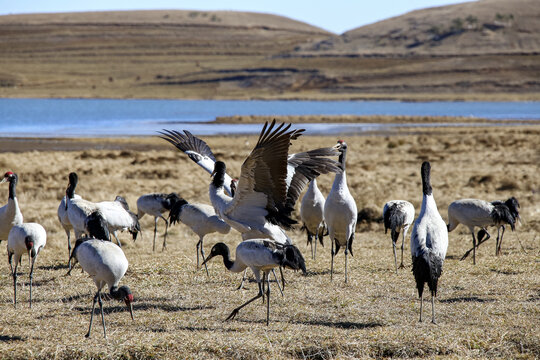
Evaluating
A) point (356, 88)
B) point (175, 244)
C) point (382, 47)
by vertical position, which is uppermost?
point (382, 47)

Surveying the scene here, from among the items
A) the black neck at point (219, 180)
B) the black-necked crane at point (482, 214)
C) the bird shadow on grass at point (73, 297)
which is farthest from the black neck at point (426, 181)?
the bird shadow on grass at point (73, 297)

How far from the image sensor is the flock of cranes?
7848 mm

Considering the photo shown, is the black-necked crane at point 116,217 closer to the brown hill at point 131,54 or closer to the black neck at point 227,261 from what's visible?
the black neck at point 227,261

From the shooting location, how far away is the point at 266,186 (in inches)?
351

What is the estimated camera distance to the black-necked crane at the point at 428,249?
774 centimetres

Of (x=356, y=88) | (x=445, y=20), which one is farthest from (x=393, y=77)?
(x=445, y=20)

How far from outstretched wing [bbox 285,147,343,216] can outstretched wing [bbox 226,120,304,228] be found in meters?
1.24

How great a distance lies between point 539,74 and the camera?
362ft

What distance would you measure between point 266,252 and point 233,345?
1423 mm

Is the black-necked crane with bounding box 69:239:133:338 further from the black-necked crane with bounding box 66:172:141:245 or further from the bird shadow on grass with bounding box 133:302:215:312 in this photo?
the black-necked crane with bounding box 66:172:141:245

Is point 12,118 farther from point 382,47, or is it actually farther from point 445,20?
point 445,20

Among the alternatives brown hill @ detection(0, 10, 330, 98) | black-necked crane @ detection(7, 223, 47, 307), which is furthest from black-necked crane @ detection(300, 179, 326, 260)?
brown hill @ detection(0, 10, 330, 98)

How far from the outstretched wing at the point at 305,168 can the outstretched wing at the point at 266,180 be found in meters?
1.24

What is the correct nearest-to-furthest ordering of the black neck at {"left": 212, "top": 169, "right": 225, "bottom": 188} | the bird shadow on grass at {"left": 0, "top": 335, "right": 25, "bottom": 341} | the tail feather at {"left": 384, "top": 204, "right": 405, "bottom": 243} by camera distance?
the bird shadow on grass at {"left": 0, "top": 335, "right": 25, "bottom": 341}
the black neck at {"left": 212, "top": 169, "right": 225, "bottom": 188}
the tail feather at {"left": 384, "top": 204, "right": 405, "bottom": 243}
